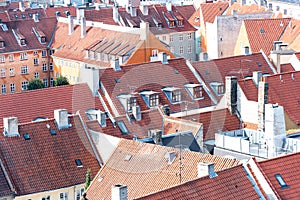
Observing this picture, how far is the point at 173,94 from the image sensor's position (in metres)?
59.6

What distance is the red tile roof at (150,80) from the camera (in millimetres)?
58969

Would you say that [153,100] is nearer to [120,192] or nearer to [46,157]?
[46,157]

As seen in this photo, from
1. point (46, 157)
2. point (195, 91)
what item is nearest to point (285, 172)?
point (46, 157)

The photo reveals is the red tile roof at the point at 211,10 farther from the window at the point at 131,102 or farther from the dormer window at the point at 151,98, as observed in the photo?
the window at the point at 131,102

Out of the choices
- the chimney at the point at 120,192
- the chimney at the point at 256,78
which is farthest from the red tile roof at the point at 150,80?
the chimney at the point at 120,192

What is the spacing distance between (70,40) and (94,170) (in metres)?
40.4

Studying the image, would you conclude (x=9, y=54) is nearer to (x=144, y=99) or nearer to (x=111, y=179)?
(x=144, y=99)

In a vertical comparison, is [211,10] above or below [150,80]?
above

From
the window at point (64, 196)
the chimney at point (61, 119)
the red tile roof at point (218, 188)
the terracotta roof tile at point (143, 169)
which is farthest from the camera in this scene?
the chimney at point (61, 119)

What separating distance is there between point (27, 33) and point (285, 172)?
55.4 meters

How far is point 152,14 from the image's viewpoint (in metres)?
97.7

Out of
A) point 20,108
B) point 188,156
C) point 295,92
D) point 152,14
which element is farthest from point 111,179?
point 152,14

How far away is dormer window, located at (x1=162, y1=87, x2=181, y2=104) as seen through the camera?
59.4 meters

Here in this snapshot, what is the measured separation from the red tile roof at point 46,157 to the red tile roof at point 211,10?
50.1m
